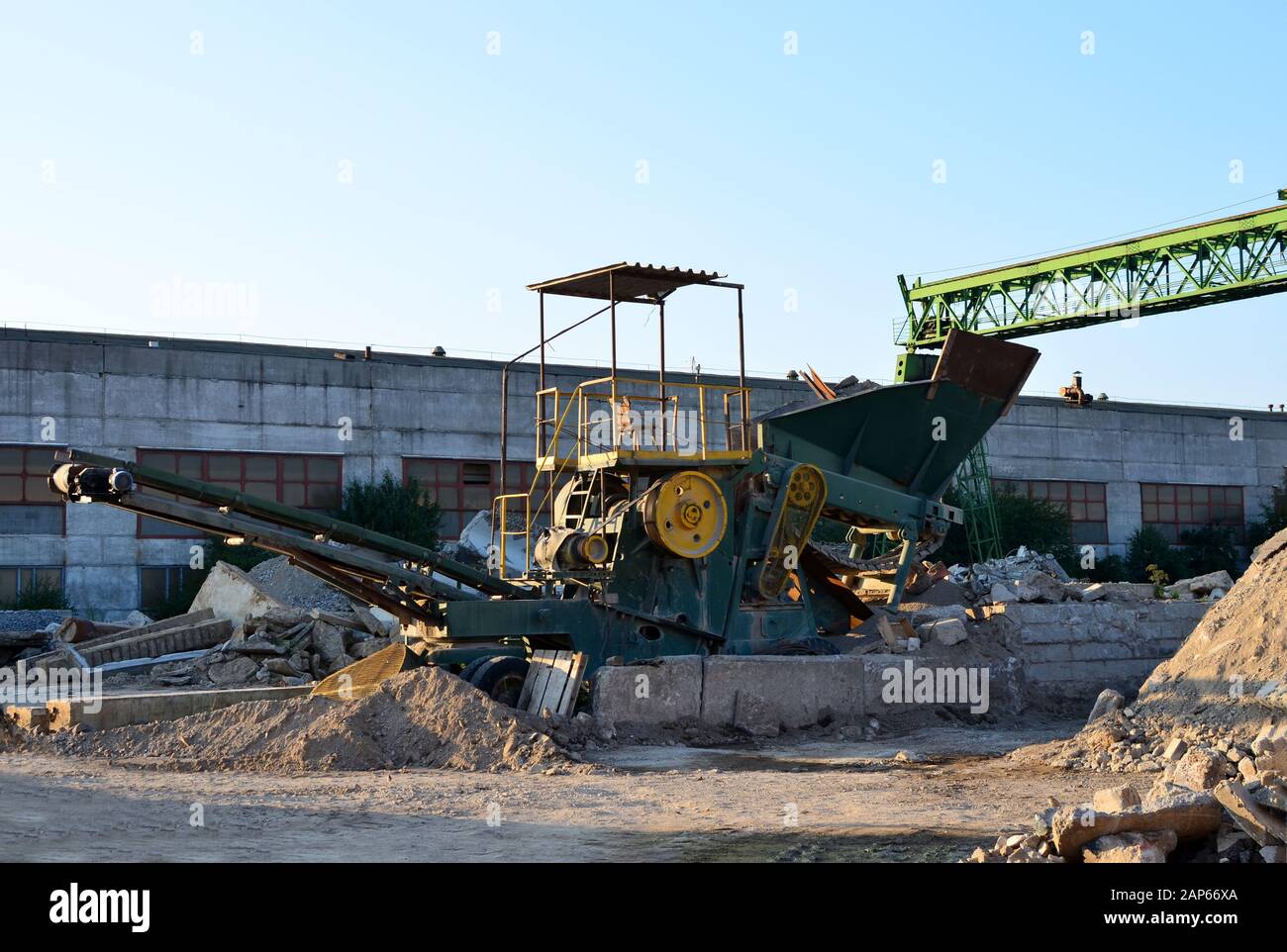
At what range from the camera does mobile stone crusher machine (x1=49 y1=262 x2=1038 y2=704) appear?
509 inches

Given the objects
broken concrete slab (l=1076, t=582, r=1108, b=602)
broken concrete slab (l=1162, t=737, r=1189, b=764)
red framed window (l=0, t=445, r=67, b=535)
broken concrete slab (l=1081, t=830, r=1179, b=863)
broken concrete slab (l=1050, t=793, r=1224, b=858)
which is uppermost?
red framed window (l=0, t=445, r=67, b=535)

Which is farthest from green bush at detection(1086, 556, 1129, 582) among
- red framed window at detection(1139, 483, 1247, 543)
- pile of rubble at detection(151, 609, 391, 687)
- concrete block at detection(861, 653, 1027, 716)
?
pile of rubble at detection(151, 609, 391, 687)

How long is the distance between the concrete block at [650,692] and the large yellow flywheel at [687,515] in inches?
50.6

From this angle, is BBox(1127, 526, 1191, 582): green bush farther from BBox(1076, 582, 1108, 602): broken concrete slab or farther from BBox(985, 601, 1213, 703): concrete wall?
BBox(985, 601, 1213, 703): concrete wall

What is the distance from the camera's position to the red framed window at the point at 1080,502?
37688mm

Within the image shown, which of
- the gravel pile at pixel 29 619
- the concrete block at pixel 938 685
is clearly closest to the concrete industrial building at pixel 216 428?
the gravel pile at pixel 29 619

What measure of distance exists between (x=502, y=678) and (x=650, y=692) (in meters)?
1.37

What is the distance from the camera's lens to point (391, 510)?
91.7 ft

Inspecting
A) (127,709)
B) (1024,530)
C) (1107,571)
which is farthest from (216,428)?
(1107,571)

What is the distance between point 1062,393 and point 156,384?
23.3 meters

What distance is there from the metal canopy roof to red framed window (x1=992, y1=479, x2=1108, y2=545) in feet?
81.6

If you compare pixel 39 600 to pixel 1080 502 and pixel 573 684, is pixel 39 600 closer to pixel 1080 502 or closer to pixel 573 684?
pixel 573 684

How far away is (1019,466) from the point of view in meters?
37.1
